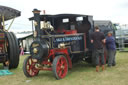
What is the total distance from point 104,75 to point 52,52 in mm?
1622

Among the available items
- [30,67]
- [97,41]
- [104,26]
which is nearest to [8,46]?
[30,67]

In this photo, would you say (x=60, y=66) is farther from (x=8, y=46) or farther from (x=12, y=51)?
(x=8, y=46)

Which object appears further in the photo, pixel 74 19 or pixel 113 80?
pixel 74 19

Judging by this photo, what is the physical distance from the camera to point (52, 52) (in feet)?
17.2

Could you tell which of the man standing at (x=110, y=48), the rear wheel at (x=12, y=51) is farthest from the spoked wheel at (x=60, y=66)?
the rear wheel at (x=12, y=51)

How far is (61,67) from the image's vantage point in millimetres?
5125

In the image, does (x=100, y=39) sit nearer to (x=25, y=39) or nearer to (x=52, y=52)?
(x=52, y=52)

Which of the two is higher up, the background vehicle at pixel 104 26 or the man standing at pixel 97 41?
the background vehicle at pixel 104 26

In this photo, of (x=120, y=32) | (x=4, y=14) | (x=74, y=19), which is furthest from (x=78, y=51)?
(x=120, y=32)

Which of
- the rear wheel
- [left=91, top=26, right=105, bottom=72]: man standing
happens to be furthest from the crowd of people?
the rear wheel

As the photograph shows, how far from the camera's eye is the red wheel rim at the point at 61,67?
5.03m

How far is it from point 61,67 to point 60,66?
1.7 inches

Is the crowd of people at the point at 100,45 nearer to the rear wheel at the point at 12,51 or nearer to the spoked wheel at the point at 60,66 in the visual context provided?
the spoked wheel at the point at 60,66

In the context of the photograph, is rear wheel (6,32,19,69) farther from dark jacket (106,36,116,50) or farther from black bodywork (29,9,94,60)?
dark jacket (106,36,116,50)
